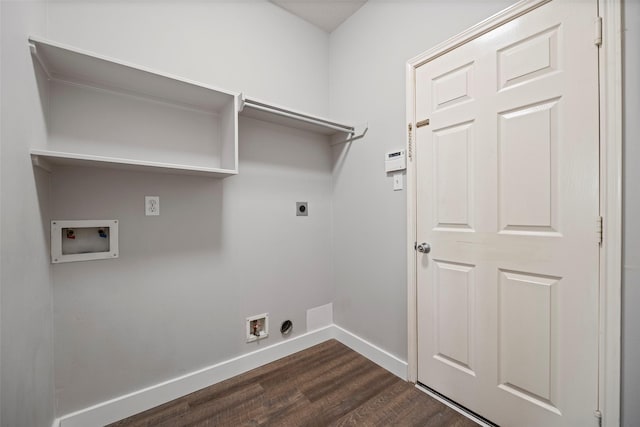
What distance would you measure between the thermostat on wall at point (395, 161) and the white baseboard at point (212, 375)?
131 cm

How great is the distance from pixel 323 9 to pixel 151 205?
1.94 meters

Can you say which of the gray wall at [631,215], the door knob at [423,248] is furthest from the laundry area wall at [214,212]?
the door knob at [423,248]

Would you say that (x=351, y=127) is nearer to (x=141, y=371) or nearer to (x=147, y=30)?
(x=147, y=30)

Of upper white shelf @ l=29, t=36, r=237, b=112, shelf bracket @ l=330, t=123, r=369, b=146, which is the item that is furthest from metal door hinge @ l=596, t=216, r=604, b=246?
upper white shelf @ l=29, t=36, r=237, b=112

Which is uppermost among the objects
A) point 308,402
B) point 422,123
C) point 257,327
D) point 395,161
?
point 422,123

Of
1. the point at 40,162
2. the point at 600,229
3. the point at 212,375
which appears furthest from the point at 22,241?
the point at 600,229

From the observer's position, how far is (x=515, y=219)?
1231 mm

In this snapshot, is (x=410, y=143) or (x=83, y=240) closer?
(x=83, y=240)

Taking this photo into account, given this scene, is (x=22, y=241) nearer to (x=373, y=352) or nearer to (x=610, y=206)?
(x=373, y=352)

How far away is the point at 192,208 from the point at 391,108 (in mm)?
1497

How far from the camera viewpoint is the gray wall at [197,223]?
1332 mm

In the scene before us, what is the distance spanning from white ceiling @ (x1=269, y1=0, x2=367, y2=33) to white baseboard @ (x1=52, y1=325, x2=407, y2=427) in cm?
261

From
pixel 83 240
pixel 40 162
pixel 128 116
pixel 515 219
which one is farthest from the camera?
pixel 128 116

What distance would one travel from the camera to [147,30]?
1.49m
